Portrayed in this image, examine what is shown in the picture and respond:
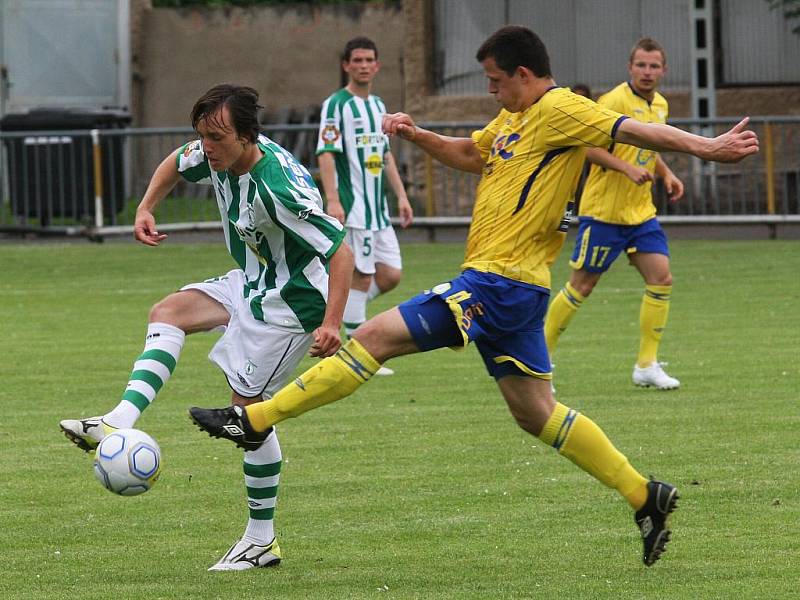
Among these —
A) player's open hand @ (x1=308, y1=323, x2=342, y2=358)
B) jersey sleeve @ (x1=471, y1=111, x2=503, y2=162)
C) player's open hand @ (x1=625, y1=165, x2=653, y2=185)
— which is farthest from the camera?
player's open hand @ (x1=625, y1=165, x2=653, y2=185)

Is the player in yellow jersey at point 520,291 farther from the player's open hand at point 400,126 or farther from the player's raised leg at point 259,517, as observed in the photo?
the player's raised leg at point 259,517

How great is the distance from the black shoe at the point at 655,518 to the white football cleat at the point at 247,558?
4.54ft

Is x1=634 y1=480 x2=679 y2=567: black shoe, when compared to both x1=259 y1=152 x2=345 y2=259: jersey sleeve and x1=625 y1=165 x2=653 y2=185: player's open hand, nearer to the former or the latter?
x1=259 y1=152 x2=345 y2=259: jersey sleeve

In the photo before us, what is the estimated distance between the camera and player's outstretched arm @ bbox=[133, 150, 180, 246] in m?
6.50

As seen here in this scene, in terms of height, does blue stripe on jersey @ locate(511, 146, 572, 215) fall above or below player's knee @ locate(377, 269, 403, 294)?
above

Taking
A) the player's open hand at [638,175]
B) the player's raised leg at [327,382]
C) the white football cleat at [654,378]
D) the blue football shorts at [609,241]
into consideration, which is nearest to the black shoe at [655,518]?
the player's raised leg at [327,382]

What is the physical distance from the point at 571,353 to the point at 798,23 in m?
13.0

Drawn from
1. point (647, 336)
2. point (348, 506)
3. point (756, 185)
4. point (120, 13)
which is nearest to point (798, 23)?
point (756, 185)

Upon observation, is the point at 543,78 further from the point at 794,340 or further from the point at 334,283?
the point at 794,340

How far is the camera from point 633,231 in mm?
10242

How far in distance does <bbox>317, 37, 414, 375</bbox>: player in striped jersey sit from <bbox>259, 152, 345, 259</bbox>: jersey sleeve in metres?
5.33

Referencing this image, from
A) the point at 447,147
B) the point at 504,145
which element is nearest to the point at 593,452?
the point at 504,145

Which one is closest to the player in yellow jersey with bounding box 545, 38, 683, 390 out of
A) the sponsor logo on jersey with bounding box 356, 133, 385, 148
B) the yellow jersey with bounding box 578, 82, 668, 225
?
the yellow jersey with bounding box 578, 82, 668, 225

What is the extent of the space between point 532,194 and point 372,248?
559 centimetres
